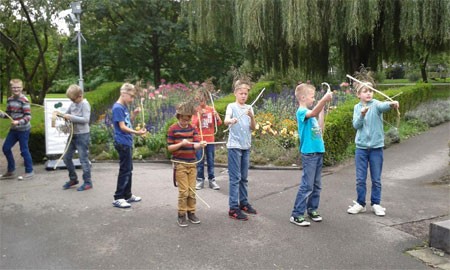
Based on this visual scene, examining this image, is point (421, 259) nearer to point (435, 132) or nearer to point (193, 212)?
point (193, 212)

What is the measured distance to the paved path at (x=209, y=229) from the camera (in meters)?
3.87

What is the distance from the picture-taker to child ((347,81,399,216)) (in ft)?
16.6

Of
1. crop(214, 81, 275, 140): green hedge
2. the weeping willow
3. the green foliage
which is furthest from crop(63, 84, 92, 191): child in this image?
the weeping willow

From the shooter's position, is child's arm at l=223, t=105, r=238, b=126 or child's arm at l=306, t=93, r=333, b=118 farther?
child's arm at l=223, t=105, r=238, b=126

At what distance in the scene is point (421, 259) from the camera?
13.0 ft

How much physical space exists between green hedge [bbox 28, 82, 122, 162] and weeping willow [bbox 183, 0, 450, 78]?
412cm

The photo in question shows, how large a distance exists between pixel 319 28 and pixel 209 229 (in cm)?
1011

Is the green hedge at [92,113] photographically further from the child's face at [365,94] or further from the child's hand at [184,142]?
the child's face at [365,94]

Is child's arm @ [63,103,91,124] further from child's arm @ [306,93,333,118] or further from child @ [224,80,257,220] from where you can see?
child's arm @ [306,93,333,118]

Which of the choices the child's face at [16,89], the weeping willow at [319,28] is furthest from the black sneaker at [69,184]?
the weeping willow at [319,28]

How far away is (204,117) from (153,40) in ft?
56.6

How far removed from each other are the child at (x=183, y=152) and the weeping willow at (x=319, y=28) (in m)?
9.09

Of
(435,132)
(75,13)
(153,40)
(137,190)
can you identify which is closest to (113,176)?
(137,190)

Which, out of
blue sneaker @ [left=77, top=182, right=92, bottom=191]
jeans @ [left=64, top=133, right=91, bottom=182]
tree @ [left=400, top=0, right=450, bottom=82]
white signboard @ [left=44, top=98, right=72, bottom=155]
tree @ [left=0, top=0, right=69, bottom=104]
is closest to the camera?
jeans @ [left=64, top=133, right=91, bottom=182]
